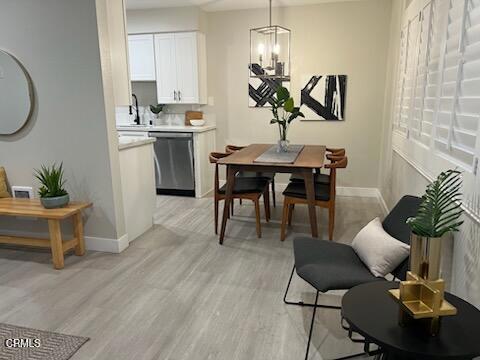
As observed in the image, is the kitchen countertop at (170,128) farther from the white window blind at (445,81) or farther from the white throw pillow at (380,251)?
the white throw pillow at (380,251)

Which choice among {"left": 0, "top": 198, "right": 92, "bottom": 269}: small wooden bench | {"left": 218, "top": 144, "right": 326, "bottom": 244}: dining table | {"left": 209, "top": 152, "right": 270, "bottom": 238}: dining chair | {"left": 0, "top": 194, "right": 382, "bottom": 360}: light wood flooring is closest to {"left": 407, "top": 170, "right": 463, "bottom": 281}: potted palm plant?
{"left": 0, "top": 194, "right": 382, "bottom": 360}: light wood flooring

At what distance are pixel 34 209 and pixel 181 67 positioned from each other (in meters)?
2.95

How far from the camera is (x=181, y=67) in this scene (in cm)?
517

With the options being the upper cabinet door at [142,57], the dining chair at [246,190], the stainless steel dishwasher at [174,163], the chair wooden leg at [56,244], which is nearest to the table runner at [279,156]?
the dining chair at [246,190]

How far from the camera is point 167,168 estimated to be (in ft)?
17.1

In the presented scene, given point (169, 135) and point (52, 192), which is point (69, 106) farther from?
point (169, 135)

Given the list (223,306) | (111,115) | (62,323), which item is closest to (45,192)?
(111,115)

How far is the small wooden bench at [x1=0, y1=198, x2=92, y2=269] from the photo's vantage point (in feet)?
9.60

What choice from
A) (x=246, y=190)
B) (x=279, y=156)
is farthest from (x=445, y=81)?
(x=246, y=190)

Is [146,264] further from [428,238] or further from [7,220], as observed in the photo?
[428,238]

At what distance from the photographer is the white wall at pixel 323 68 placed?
15.7 ft

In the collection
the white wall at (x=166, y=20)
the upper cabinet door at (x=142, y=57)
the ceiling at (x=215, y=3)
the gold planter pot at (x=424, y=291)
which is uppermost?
the ceiling at (x=215, y=3)

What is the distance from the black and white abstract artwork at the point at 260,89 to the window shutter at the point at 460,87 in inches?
121

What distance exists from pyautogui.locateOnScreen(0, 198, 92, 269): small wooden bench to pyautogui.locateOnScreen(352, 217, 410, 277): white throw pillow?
7.37 feet
